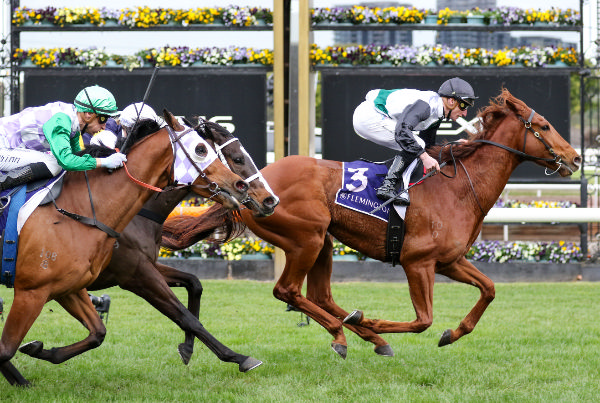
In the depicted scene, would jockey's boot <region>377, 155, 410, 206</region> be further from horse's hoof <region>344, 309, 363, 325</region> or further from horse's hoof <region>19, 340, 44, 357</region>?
horse's hoof <region>19, 340, 44, 357</region>

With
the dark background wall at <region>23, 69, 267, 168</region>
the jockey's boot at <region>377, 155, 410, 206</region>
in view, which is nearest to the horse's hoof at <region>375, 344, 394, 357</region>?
the jockey's boot at <region>377, 155, 410, 206</region>

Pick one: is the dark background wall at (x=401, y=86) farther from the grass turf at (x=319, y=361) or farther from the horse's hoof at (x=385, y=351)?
the horse's hoof at (x=385, y=351)

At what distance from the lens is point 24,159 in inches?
174

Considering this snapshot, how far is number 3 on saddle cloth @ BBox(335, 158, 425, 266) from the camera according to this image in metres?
5.44

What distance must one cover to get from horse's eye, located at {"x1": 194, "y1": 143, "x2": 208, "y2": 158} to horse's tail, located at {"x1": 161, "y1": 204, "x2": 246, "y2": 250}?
1449 millimetres

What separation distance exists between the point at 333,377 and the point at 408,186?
131 centimetres

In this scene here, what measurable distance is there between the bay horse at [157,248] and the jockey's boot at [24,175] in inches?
28.5

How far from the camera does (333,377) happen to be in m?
5.04

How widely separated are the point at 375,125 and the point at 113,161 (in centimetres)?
198

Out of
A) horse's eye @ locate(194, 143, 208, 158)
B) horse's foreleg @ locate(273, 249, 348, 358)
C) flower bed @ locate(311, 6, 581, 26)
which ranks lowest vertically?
horse's foreleg @ locate(273, 249, 348, 358)

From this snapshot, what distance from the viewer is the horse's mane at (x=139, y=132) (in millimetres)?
4484

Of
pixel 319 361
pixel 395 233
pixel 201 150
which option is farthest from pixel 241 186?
pixel 319 361

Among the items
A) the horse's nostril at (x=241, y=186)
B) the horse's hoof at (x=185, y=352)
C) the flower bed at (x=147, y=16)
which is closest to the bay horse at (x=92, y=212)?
the horse's nostril at (x=241, y=186)

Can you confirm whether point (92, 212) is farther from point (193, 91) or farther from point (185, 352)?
point (193, 91)
